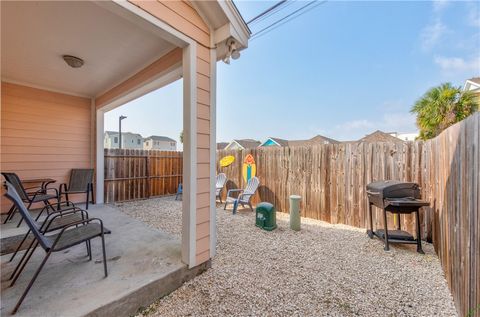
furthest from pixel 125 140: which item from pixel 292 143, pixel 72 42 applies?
pixel 72 42

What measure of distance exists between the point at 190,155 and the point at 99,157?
169 inches

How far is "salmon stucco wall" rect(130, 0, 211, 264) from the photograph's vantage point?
2.21 meters

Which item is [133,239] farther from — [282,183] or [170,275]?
[282,183]

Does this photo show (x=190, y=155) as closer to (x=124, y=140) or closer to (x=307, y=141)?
(x=307, y=141)

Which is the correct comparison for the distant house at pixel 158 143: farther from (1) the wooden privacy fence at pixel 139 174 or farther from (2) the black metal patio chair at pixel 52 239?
(2) the black metal patio chair at pixel 52 239

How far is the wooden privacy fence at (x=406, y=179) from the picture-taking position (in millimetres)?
1545

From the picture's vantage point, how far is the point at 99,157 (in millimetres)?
5160

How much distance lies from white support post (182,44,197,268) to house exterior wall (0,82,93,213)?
436 centimetres

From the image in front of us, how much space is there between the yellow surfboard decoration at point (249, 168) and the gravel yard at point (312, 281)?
2.43 metres

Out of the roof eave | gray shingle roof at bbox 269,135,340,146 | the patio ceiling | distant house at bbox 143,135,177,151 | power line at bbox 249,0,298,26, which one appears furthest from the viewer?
distant house at bbox 143,135,177,151

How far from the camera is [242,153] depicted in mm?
6105

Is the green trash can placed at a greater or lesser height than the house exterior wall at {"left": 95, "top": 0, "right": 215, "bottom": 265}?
lesser

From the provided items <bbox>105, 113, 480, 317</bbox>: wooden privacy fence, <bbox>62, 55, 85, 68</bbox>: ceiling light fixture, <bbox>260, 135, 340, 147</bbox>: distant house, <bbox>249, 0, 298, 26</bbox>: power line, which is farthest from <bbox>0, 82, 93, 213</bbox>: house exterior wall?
<bbox>260, 135, 340, 147</bbox>: distant house

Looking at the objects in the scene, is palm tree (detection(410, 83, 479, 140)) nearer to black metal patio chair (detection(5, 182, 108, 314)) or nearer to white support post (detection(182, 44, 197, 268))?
white support post (detection(182, 44, 197, 268))
